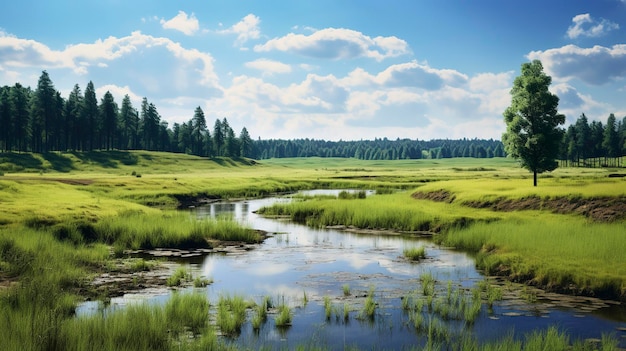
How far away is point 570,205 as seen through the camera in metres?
37.6

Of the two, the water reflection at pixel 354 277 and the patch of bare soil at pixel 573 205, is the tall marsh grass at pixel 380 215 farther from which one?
the water reflection at pixel 354 277

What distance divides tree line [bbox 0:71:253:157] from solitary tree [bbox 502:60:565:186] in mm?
106173

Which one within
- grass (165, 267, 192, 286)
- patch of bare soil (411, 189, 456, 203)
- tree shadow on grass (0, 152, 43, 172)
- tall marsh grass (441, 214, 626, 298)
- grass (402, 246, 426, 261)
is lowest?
grass (165, 267, 192, 286)

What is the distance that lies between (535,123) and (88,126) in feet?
376

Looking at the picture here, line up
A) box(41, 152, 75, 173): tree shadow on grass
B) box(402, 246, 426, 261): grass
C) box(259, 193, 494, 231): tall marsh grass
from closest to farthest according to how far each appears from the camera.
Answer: box(402, 246, 426, 261): grass → box(259, 193, 494, 231): tall marsh grass → box(41, 152, 75, 173): tree shadow on grass

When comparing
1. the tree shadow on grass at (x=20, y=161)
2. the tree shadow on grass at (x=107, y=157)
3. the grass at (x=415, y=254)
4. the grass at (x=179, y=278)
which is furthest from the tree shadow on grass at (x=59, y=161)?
the grass at (x=415, y=254)

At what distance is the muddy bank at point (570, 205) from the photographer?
3366cm

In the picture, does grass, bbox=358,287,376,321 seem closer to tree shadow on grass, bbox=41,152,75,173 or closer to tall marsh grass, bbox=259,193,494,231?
tall marsh grass, bbox=259,193,494,231

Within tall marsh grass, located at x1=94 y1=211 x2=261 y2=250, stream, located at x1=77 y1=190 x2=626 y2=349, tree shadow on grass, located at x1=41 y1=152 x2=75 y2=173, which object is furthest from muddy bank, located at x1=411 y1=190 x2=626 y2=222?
tree shadow on grass, located at x1=41 y1=152 x2=75 y2=173

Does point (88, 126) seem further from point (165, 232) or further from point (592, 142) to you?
point (592, 142)

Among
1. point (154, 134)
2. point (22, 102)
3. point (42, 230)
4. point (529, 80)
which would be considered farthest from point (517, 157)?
point (154, 134)

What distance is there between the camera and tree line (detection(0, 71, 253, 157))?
4572 inches

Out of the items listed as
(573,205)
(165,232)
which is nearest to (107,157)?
(165,232)

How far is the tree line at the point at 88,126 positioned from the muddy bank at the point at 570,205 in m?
109
